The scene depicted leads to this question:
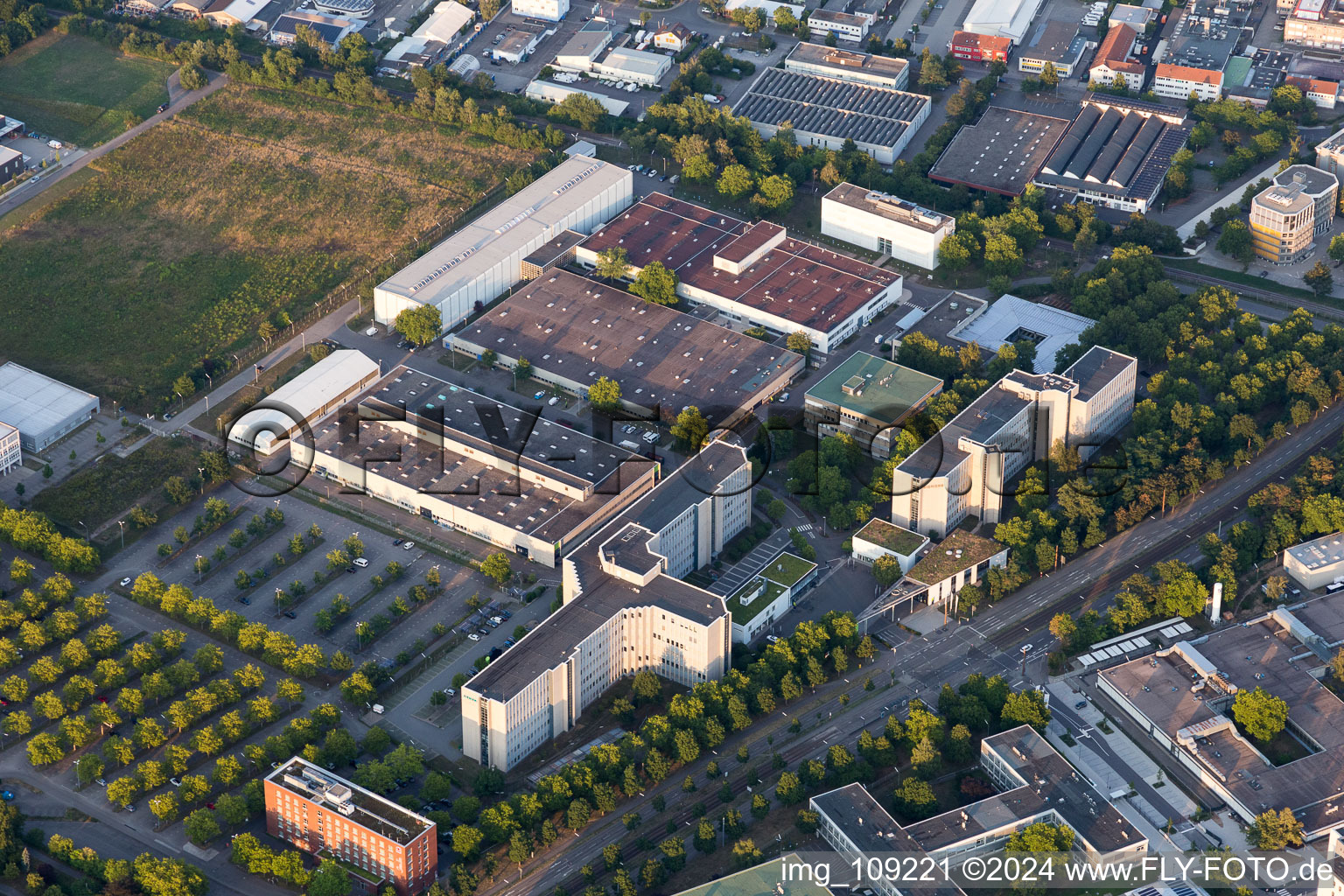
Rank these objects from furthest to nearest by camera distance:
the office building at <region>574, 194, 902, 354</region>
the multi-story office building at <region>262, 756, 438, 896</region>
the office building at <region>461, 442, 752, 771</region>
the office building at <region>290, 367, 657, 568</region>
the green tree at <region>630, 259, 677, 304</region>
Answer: the green tree at <region>630, 259, 677, 304</region> < the office building at <region>574, 194, 902, 354</region> < the office building at <region>290, 367, 657, 568</region> < the office building at <region>461, 442, 752, 771</region> < the multi-story office building at <region>262, 756, 438, 896</region>

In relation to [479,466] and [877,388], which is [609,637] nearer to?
[479,466]

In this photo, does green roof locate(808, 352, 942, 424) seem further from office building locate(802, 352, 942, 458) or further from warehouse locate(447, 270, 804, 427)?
warehouse locate(447, 270, 804, 427)

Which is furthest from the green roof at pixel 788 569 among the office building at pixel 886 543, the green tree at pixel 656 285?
the green tree at pixel 656 285

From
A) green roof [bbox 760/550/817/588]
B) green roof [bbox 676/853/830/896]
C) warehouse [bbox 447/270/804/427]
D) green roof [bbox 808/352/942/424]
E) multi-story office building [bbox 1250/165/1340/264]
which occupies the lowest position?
green roof [bbox 676/853/830/896]

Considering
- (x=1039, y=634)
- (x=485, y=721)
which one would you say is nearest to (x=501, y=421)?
(x=485, y=721)

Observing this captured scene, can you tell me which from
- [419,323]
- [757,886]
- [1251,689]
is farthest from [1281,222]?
[757,886]

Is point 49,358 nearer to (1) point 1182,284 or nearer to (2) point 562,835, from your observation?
(2) point 562,835

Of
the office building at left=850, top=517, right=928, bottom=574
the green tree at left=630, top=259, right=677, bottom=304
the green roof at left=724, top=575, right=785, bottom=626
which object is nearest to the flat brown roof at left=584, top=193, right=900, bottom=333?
the green tree at left=630, top=259, right=677, bottom=304
